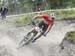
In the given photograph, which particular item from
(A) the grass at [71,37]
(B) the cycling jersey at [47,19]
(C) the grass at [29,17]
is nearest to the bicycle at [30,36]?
(B) the cycling jersey at [47,19]

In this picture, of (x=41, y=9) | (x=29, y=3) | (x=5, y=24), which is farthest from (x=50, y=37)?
(x=29, y=3)

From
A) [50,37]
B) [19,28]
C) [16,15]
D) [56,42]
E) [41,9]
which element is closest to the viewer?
[56,42]

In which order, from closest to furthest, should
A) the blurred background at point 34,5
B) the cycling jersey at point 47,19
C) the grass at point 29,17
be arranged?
the cycling jersey at point 47,19, the grass at point 29,17, the blurred background at point 34,5

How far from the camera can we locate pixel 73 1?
2858 centimetres

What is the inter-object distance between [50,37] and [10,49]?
4254mm

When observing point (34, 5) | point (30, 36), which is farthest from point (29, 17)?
point (30, 36)

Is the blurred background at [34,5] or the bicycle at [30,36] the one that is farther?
the blurred background at [34,5]

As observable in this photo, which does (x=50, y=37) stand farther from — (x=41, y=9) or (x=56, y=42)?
(x=41, y=9)

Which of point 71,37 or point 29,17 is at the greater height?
point 71,37

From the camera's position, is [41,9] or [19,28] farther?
[41,9]

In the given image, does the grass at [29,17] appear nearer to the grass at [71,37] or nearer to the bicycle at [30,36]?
the bicycle at [30,36]

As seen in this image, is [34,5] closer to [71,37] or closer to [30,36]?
[30,36]

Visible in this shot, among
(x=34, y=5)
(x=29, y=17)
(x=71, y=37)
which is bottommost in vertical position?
(x=29, y=17)

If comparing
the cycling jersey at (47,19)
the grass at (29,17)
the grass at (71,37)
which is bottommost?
the grass at (29,17)
